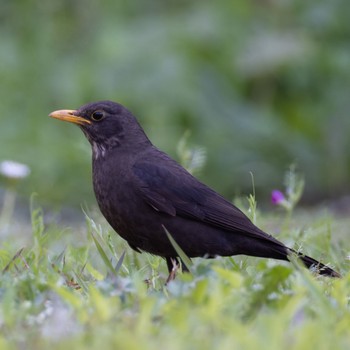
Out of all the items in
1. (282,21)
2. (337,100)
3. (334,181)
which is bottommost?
(334,181)

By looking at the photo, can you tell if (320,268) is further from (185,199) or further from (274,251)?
(185,199)

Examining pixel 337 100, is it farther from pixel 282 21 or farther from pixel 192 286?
pixel 192 286

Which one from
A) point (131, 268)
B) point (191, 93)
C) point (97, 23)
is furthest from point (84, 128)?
point (97, 23)

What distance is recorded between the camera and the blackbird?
5.07 m

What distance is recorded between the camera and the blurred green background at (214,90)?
9.97 metres

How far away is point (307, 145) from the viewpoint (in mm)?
10156

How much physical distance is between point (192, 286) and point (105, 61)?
719 centimetres

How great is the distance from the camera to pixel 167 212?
5.15 m

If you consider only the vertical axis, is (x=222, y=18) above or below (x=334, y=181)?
above

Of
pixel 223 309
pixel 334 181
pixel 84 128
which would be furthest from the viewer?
pixel 334 181

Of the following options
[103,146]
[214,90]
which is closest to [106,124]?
[103,146]

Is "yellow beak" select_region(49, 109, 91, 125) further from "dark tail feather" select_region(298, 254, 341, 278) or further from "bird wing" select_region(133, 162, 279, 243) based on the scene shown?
"dark tail feather" select_region(298, 254, 341, 278)

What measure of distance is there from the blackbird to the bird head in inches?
5.0

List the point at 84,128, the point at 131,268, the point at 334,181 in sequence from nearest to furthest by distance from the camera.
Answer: the point at 131,268 < the point at 84,128 < the point at 334,181
